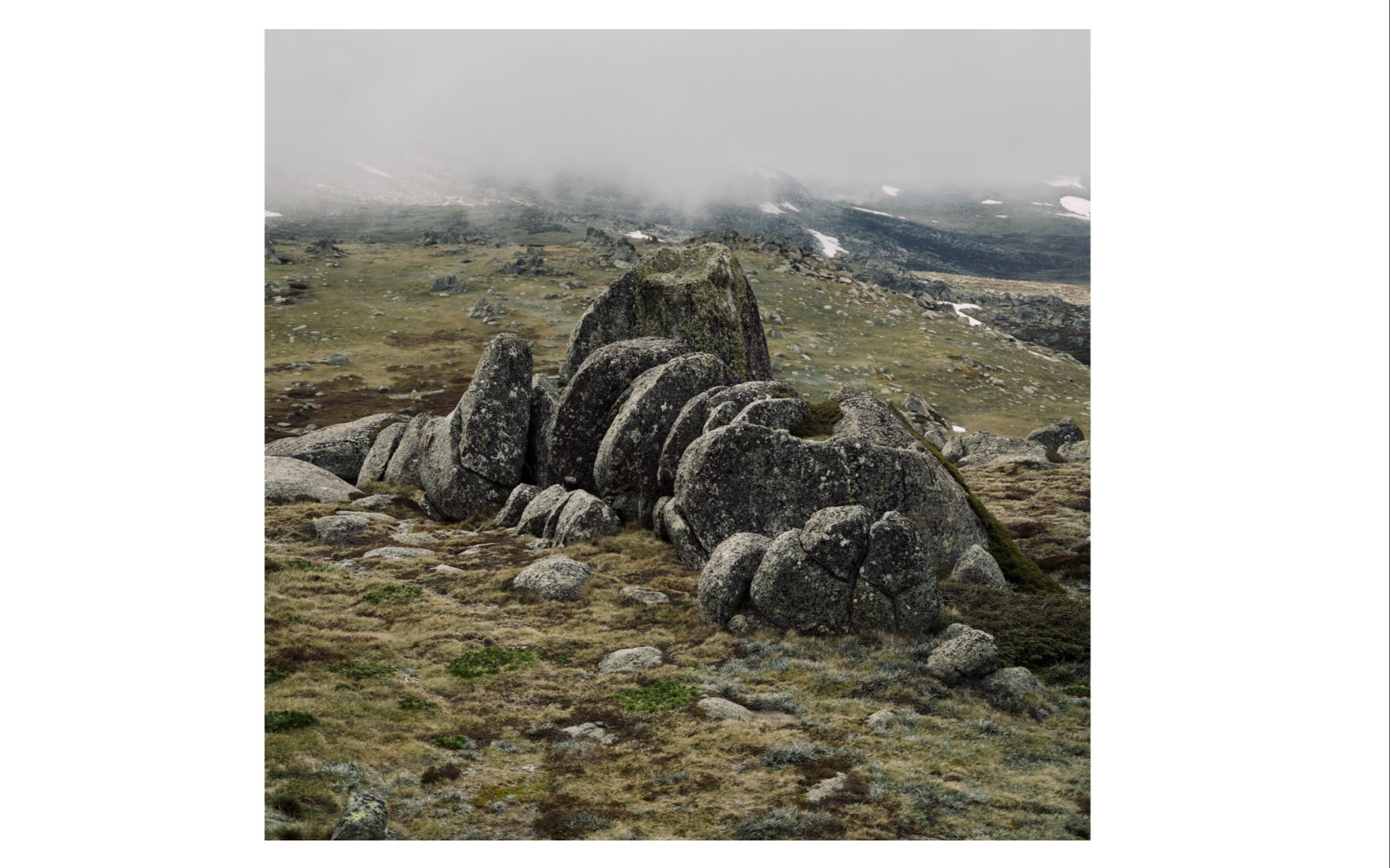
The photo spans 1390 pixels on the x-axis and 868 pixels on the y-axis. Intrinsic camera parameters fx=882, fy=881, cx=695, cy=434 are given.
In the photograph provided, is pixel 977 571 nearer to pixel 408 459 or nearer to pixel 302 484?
pixel 408 459

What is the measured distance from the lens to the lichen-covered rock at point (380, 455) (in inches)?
1490

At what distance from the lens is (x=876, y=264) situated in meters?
139

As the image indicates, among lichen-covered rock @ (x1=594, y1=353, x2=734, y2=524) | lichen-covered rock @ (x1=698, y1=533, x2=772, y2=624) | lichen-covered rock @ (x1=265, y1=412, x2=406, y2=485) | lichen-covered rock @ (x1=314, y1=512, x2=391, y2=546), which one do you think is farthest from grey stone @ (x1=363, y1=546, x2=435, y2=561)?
lichen-covered rock @ (x1=265, y1=412, x2=406, y2=485)

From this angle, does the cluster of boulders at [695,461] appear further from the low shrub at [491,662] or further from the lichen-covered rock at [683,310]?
the low shrub at [491,662]

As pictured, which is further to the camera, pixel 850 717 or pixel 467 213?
pixel 467 213

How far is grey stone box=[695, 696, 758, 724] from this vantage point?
15.5 metres

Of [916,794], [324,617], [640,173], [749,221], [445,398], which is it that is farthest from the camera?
[749,221]

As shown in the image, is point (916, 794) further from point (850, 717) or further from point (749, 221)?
point (749, 221)

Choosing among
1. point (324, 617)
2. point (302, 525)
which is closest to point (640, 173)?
point (302, 525)

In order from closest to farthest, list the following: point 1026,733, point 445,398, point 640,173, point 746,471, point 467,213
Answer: point 1026,733 < point 746,471 < point 640,173 < point 445,398 < point 467,213

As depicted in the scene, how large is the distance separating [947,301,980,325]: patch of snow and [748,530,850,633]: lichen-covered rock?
296ft

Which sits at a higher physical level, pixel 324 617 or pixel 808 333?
pixel 808 333

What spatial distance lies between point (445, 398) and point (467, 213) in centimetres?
7420

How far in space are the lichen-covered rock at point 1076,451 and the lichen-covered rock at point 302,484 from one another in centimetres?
3410
